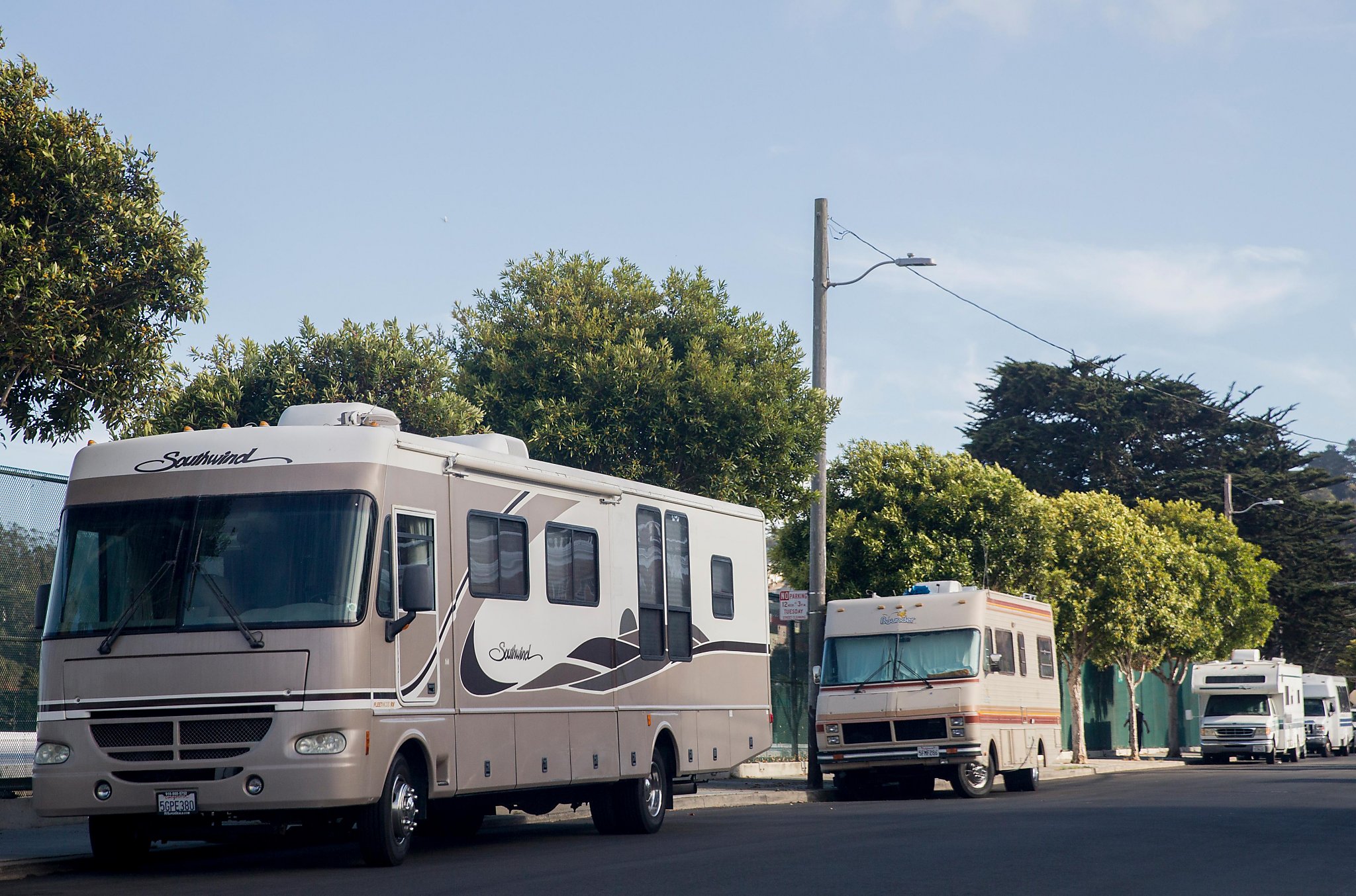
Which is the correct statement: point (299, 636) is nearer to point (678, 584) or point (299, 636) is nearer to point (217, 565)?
point (217, 565)

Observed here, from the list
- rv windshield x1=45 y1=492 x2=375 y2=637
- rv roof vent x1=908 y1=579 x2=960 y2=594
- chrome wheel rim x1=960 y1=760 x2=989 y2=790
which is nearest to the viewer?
rv windshield x1=45 y1=492 x2=375 y2=637

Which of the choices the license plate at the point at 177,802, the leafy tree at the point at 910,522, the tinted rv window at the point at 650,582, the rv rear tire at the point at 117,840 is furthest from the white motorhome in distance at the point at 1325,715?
the license plate at the point at 177,802

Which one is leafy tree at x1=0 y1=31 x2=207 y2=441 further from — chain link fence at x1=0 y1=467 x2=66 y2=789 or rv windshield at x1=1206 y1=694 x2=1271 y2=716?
rv windshield at x1=1206 y1=694 x2=1271 y2=716

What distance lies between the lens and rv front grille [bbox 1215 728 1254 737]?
4662 centimetres

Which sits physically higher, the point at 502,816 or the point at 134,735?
the point at 134,735

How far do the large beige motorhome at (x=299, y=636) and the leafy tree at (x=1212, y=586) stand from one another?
36.5m

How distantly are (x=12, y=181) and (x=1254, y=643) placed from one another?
4934 cm

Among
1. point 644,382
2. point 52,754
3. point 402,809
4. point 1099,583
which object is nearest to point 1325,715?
point 1099,583

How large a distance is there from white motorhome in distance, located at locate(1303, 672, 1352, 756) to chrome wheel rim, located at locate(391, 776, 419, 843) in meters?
45.6

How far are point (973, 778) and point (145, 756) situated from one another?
15924mm

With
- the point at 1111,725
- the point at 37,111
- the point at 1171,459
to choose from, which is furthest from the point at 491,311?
the point at 1171,459

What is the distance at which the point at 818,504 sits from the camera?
25.2m

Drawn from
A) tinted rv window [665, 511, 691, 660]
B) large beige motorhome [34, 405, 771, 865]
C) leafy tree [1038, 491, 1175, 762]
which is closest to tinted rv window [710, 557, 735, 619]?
tinted rv window [665, 511, 691, 660]

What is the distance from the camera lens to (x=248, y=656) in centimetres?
1181
